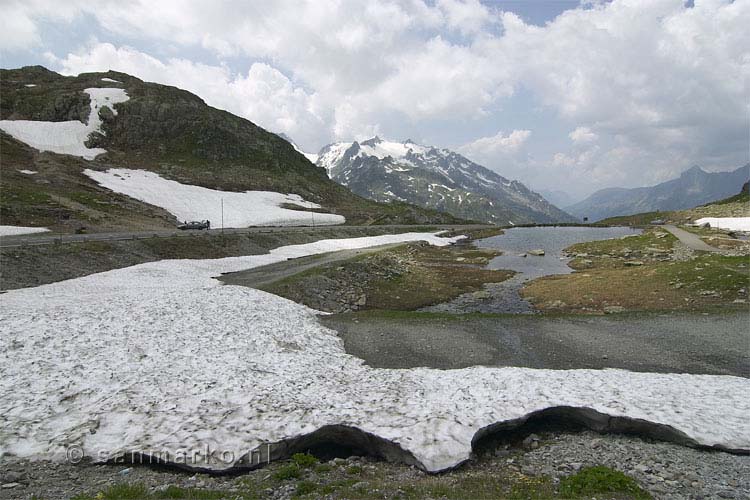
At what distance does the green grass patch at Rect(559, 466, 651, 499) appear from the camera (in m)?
9.29

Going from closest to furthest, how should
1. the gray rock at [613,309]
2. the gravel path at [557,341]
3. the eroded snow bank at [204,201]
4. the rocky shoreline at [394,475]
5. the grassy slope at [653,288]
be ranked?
the rocky shoreline at [394,475] < the gravel path at [557,341] < the gray rock at [613,309] < the grassy slope at [653,288] < the eroded snow bank at [204,201]

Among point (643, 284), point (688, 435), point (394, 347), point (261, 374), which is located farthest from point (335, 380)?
point (643, 284)

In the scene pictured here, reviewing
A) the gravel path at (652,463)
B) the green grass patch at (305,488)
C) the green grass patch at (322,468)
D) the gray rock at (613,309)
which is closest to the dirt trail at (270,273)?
the green grass patch at (322,468)

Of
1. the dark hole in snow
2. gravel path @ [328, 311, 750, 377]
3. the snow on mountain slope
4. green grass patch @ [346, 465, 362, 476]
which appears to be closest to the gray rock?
gravel path @ [328, 311, 750, 377]

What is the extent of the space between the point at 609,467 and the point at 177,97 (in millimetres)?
172324

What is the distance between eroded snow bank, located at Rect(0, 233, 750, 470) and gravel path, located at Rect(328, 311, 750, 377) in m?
2.05

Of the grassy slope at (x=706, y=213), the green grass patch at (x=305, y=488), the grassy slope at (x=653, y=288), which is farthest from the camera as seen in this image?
the grassy slope at (x=706, y=213)

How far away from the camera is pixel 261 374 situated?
1627 cm

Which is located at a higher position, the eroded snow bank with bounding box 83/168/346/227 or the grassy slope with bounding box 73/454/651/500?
the eroded snow bank with bounding box 83/168/346/227

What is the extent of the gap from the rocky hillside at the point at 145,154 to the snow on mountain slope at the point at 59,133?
198 cm

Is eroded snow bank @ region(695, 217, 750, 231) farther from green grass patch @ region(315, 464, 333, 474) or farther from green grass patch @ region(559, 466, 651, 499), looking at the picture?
green grass patch @ region(315, 464, 333, 474)

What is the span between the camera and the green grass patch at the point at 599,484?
9.29m

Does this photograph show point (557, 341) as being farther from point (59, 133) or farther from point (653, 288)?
point (59, 133)

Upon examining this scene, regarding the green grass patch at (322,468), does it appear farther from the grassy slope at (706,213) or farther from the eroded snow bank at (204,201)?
the grassy slope at (706,213)
